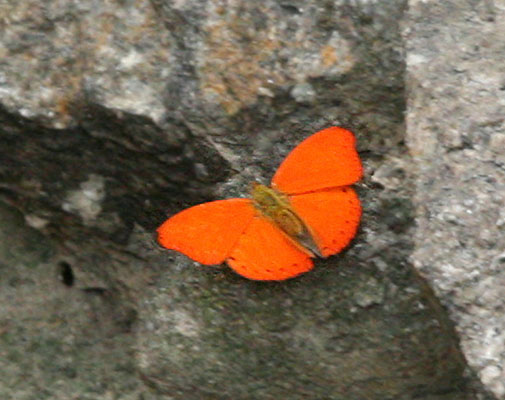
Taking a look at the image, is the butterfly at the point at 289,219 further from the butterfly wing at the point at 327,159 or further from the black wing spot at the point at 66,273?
the black wing spot at the point at 66,273

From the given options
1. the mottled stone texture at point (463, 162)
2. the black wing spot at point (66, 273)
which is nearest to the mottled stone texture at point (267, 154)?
the mottled stone texture at point (463, 162)

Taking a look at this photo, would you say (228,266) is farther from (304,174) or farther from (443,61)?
(443,61)

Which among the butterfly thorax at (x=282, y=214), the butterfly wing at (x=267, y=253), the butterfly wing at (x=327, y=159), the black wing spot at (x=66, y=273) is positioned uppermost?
the butterfly wing at (x=327, y=159)

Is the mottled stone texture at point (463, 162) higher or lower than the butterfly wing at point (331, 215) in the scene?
higher

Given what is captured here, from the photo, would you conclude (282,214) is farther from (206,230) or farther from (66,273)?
(66,273)

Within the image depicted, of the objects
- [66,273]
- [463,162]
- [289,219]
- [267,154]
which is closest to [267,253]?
[289,219]

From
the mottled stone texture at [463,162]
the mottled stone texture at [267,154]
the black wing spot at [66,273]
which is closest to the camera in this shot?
the mottled stone texture at [463,162]

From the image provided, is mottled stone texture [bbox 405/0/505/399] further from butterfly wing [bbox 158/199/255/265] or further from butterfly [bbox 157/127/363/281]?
butterfly wing [bbox 158/199/255/265]

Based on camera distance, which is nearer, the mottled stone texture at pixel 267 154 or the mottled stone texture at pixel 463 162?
the mottled stone texture at pixel 463 162

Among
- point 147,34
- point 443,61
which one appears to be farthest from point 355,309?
point 147,34
